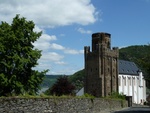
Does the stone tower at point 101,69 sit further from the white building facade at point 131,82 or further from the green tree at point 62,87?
the green tree at point 62,87

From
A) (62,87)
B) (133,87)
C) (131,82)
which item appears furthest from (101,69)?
(62,87)

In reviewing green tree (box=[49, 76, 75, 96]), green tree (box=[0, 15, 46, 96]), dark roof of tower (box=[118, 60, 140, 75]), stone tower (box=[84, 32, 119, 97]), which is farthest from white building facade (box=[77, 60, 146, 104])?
green tree (box=[0, 15, 46, 96])

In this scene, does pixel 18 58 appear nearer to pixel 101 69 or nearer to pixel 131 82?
pixel 101 69

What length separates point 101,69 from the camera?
288 feet

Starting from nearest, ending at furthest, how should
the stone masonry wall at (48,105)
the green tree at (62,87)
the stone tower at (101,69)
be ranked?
the stone masonry wall at (48,105) < the green tree at (62,87) < the stone tower at (101,69)

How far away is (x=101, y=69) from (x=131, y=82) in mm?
25629

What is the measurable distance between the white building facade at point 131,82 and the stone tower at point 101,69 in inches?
401

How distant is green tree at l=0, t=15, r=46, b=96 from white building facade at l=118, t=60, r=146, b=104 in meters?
66.4

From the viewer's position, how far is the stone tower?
86731 millimetres

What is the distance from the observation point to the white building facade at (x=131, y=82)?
339 feet

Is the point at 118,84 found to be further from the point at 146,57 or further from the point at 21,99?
the point at 21,99

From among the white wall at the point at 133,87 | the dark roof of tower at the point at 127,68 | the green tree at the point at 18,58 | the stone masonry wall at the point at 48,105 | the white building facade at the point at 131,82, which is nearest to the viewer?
the stone masonry wall at the point at 48,105

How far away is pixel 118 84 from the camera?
9344cm

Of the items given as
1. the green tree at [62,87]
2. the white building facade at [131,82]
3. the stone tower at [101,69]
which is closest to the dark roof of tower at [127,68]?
the white building facade at [131,82]
